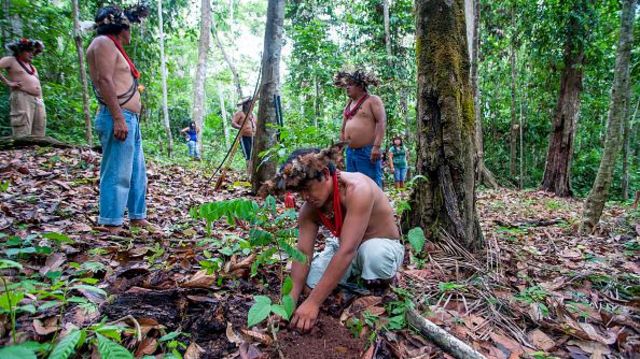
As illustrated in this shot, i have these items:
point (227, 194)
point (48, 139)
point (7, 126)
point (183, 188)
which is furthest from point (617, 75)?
point (7, 126)

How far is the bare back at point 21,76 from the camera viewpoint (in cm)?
→ 565

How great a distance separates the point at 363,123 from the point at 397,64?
22.9ft

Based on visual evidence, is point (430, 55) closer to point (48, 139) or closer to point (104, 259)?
point (104, 259)

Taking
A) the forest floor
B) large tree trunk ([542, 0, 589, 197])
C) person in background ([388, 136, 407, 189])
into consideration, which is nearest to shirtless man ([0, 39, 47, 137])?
the forest floor

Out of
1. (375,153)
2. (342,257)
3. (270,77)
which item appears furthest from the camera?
(270,77)

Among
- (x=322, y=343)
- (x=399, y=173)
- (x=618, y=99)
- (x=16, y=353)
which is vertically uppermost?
(x=618, y=99)

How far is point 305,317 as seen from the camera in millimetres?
Answer: 2025

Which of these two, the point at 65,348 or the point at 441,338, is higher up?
the point at 65,348

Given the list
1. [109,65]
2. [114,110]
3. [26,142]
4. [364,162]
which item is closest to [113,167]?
[114,110]

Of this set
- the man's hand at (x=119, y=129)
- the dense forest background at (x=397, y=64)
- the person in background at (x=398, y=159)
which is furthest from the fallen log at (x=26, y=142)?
the person in background at (x=398, y=159)

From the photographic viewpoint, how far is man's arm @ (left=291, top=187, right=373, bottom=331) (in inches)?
80.2

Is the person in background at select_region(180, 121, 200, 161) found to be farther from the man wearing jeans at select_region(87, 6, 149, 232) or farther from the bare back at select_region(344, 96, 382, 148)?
the man wearing jeans at select_region(87, 6, 149, 232)

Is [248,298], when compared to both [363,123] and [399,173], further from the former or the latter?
[399,173]

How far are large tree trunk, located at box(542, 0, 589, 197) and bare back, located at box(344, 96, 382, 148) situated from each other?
777 centimetres
